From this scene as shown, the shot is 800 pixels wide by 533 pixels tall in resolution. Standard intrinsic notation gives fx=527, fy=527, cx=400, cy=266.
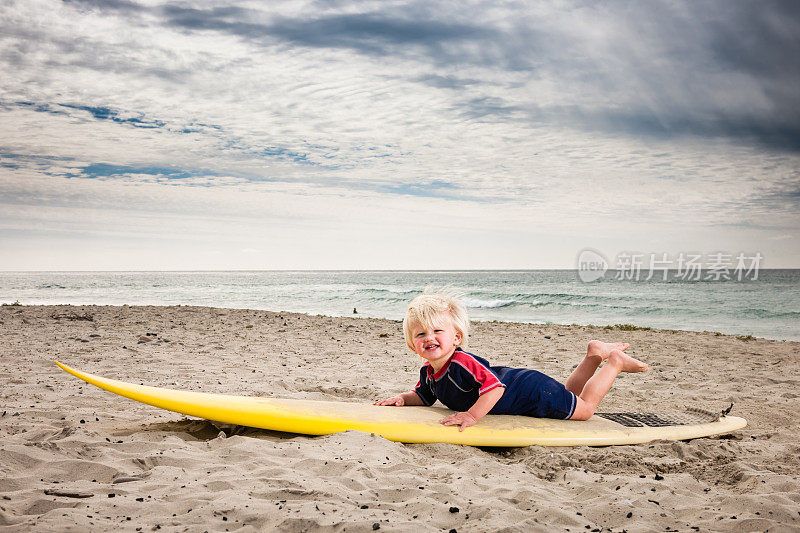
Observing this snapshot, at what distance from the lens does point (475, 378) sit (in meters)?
3.24

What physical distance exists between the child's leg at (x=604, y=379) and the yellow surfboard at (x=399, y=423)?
8 centimetres

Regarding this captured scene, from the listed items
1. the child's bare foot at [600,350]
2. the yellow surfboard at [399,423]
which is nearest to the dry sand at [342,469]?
the yellow surfboard at [399,423]

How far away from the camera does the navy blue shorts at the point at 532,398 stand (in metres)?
3.48

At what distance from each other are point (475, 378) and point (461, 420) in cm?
28

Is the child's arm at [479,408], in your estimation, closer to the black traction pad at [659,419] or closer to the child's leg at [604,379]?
the child's leg at [604,379]

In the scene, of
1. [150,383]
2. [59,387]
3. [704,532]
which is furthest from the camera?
[150,383]

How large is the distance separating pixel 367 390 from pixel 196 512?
2.73m

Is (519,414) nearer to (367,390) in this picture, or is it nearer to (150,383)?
(367,390)

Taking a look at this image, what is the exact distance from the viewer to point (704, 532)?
2010 millimetres

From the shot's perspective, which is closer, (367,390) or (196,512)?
(196,512)

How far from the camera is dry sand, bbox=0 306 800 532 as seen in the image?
2039mm

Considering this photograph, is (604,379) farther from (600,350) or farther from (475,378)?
(475,378)

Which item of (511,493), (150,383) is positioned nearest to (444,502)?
(511,493)

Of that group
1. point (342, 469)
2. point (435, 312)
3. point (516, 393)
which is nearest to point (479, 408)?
point (516, 393)
